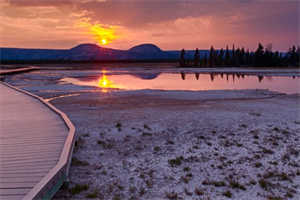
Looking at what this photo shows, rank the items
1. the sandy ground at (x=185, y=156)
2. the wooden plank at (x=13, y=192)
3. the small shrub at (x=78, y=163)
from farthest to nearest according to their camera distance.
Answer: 1. the small shrub at (x=78, y=163)
2. the sandy ground at (x=185, y=156)
3. the wooden plank at (x=13, y=192)

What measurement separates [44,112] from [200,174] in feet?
23.4

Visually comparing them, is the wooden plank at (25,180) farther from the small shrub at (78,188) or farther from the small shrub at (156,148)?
the small shrub at (156,148)

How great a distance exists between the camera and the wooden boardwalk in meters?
4.18

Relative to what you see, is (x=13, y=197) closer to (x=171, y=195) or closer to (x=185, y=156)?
(x=171, y=195)

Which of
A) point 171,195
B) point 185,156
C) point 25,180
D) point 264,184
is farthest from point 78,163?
point 264,184

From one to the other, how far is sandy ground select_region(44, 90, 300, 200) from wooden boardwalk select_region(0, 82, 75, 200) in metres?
0.82

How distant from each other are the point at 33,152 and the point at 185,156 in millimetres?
4233

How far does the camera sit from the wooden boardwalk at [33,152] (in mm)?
4182

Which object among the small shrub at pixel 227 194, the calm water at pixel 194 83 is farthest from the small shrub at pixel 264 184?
the calm water at pixel 194 83

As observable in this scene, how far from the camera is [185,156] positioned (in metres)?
7.33

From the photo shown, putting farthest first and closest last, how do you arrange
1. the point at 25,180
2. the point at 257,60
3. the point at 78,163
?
the point at 257,60 → the point at 78,163 → the point at 25,180

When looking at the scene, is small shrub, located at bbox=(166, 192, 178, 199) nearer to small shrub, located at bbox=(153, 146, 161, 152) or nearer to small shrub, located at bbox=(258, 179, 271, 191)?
small shrub, located at bbox=(258, 179, 271, 191)

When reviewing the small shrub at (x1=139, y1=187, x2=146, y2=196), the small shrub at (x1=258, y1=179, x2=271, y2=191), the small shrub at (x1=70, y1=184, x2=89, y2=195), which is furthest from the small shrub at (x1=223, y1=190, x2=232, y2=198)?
the small shrub at (x1=70, y1=184, x2=89, y2=195)

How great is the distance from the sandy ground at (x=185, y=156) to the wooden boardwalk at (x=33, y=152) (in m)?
0.82
